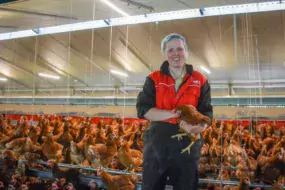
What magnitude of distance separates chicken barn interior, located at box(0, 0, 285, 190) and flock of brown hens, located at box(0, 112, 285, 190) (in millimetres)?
10

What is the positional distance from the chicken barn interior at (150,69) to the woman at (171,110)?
1.86 ft

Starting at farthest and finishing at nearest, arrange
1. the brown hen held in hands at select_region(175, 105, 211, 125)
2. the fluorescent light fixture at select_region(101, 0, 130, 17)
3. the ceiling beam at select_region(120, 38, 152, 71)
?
the ceiling beam at select_region(120, 38, 152, 71)
the fluorescent light fixture at select_region(101, 0, 130, 17)
the brown hen held in hands at select_region(175, 105, 211, 125)

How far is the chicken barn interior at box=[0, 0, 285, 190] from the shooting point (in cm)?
214

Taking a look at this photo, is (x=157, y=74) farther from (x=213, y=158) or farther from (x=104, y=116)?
(x=104, y=116)

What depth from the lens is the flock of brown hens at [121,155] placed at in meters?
1.98

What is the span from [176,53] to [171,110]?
29cm

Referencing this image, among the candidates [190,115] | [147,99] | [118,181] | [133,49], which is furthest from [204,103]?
[133,49]

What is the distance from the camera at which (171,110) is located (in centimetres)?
125

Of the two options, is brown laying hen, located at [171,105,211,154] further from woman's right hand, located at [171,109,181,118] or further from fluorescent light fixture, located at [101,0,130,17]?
fluorescent light fixture, located at [101,0,130,17]

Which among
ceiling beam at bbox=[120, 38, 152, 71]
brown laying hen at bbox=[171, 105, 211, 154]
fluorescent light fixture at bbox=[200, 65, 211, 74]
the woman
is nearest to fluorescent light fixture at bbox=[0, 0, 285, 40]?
ceiling beam at bbox=[120, 38, 152, 71]

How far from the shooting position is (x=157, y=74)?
1354 mm

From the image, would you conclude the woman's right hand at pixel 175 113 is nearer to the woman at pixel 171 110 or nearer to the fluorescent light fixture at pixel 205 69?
the woman at pixel 171 110

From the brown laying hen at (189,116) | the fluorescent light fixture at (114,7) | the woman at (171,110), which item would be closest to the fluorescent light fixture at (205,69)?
the fluorescent light fixture at (114,7)

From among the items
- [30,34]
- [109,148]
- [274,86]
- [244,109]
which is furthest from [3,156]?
[274,86]
